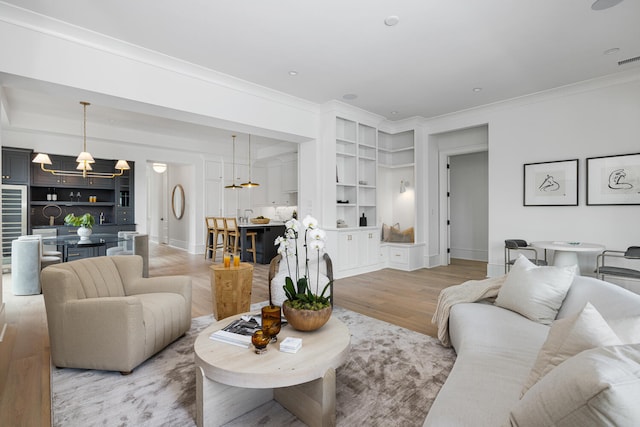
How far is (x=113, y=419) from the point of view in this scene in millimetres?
1811

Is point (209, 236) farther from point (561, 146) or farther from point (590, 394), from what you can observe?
point (590, 394)

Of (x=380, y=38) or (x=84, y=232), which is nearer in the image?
Answer: (x=380, y=38)

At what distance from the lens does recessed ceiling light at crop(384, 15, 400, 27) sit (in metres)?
2.97

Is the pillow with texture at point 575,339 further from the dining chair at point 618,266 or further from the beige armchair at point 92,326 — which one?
the dining chair at point 618,266

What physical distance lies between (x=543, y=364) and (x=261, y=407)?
1541 millimetres

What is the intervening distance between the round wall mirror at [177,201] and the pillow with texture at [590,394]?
385 inches

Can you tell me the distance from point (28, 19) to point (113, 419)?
3.45m

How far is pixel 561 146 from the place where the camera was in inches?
189

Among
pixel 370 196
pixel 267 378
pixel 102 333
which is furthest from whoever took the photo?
pixel 370 196

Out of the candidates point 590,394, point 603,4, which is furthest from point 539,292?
point 603,4

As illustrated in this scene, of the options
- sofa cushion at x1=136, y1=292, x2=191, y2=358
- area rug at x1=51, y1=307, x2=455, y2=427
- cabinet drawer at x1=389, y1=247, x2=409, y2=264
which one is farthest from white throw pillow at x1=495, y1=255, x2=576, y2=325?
cabinet drawer at x1=389, y1=247, x2=409, y2=264

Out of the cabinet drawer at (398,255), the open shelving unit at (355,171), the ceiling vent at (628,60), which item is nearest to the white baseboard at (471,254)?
the cabinet drawer at (398,255)

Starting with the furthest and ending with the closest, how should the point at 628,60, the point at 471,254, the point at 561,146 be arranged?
the point at 471,254 → the point at 561,146 → the point at 628,60

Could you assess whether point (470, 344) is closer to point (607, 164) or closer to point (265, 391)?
point (265, 391)
